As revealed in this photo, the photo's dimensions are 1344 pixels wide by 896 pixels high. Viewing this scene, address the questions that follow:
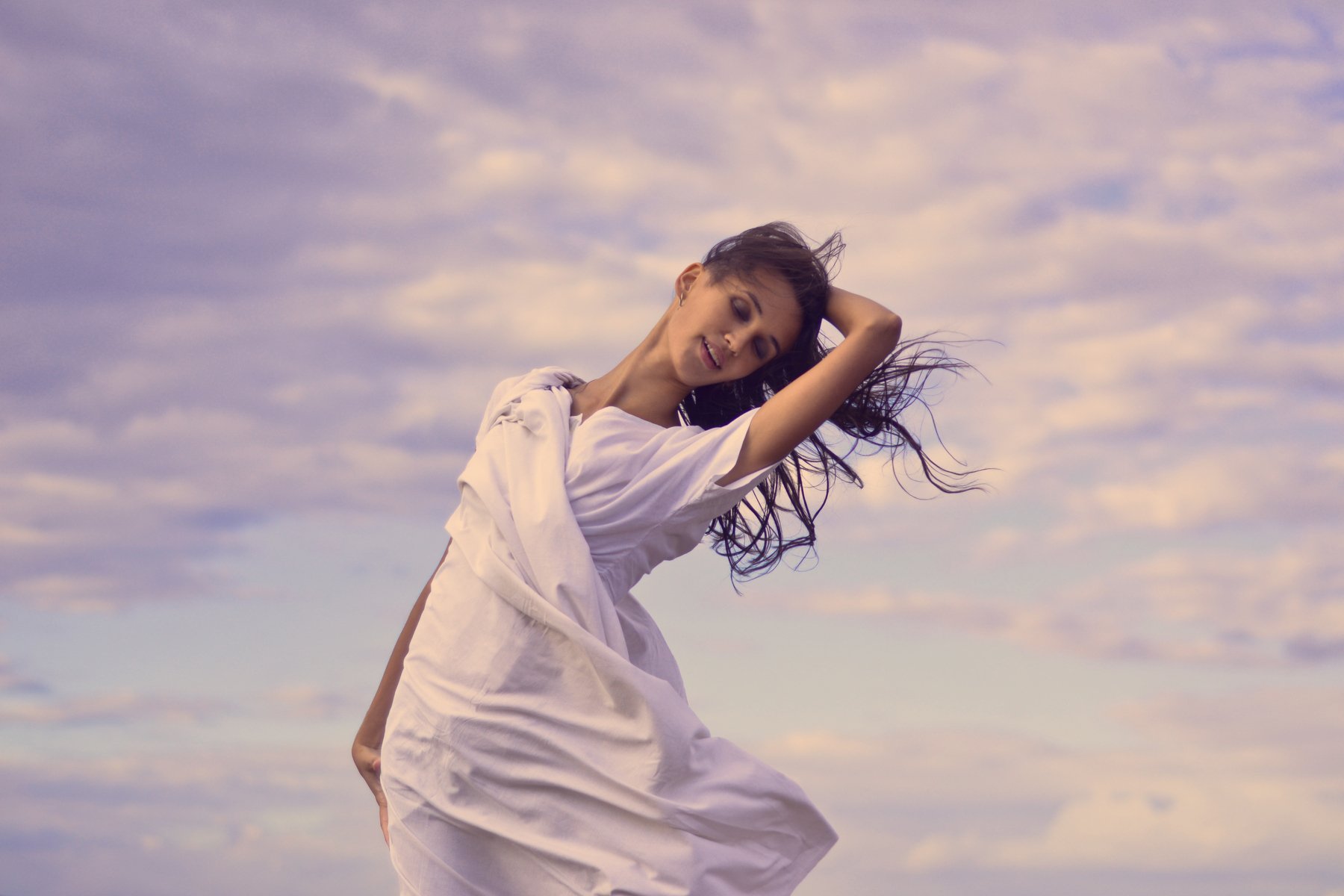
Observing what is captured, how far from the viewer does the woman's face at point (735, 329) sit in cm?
396

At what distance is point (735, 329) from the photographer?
13.0ft

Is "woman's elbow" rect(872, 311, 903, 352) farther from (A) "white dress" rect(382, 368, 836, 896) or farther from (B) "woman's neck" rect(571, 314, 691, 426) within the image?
(B) "woman's neck" rect(571, 314, 691, 426)

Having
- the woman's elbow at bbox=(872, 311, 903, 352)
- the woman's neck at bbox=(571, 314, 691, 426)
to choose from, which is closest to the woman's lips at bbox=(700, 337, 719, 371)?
the woman's neck at bbox=(571, 314, 691, 426)

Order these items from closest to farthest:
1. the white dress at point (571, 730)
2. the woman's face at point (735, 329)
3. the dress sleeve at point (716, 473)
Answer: the white dress at point (571, 730)
the dress sleeve at point (716, 473)
the woman's face at point (735, 329)

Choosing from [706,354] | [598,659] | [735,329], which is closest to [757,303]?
[735,329]

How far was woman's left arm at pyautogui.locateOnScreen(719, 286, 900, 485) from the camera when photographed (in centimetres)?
369

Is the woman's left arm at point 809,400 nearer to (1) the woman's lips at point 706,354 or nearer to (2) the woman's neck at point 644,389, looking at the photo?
(1) the woman's lips at point 706,354

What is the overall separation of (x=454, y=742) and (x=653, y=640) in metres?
0.68

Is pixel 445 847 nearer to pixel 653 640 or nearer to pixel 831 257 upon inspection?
pixel 653 640

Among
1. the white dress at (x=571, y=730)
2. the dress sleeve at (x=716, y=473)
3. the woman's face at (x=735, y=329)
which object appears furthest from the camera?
the woman's face at (x=735, y=329)

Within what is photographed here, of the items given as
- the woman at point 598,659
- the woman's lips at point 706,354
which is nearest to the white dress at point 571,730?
the woman at point 598,659

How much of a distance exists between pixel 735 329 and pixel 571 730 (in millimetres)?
1223

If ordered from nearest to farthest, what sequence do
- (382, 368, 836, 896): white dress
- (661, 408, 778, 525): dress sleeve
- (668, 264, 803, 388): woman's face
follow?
1. (382, 368, 836, 896): white dress
2. (661, 408, 778, 525): dress sleeve
3. (668, 264, 803, 388): woman's face

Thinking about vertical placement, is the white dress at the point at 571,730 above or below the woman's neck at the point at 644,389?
below
